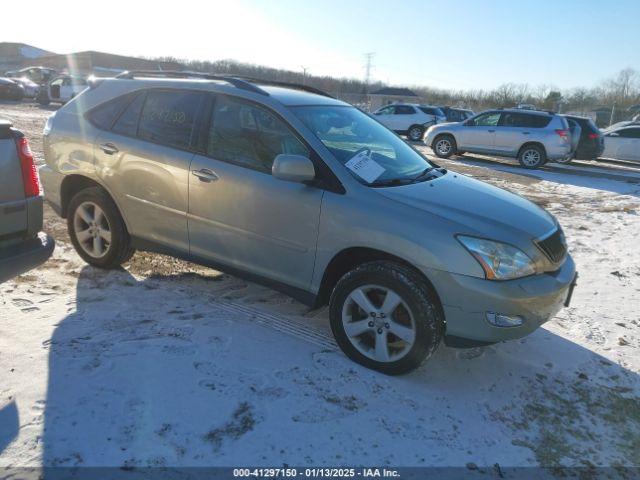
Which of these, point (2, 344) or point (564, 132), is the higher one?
point (564, 132)

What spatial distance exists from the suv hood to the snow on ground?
1.01 metres

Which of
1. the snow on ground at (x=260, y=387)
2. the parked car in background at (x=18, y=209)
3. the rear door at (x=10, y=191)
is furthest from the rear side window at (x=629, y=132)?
the rear door at (x=10, y=191)

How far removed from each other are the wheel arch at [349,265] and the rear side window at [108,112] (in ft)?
7.87

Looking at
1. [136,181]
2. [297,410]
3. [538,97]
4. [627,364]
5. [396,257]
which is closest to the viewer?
Result: [297,410]

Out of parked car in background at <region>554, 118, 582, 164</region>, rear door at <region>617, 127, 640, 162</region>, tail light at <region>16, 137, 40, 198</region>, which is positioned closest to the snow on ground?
tail light at <region>16, 137, 40, 198</region>

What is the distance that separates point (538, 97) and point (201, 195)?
48925 mm

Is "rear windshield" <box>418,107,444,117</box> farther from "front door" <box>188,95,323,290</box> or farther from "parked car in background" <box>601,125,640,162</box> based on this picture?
"front door" <box>188,95,323,290</box>

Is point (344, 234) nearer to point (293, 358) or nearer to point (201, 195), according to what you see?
point (293, 358)

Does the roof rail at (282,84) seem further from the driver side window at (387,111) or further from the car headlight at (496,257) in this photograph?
the driver side window at (387,111)

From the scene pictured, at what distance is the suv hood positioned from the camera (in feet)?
10.0

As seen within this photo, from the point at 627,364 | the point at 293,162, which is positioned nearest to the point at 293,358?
the point at 293,162

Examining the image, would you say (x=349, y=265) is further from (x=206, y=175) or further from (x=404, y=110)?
(x=404, y=110)

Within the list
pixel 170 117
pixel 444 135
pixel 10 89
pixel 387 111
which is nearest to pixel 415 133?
pixel 387 111

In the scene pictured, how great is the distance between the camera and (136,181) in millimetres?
4066
